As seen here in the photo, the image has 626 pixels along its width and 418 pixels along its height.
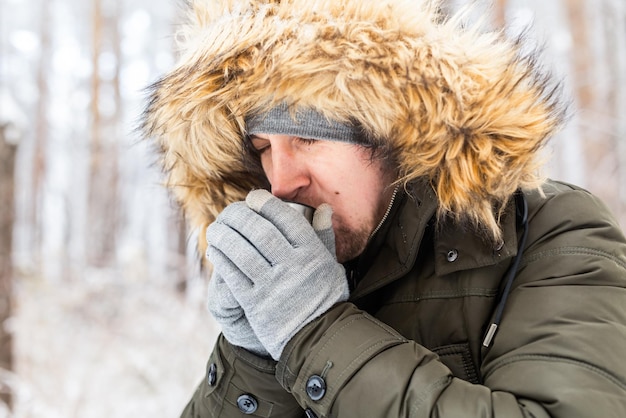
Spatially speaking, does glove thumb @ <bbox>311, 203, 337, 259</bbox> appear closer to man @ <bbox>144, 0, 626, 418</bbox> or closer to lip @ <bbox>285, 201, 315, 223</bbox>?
man @ <bbox>144, 0, 626, 418</bbox>

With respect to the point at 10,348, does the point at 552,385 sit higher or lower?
higher

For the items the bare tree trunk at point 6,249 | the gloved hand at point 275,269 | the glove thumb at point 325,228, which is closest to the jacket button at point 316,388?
the gloved hand at point 275,269

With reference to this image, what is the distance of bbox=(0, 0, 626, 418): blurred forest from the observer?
4.16 m

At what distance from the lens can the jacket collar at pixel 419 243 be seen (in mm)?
1193

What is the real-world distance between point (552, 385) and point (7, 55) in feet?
59.7

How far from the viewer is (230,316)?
1.25 m

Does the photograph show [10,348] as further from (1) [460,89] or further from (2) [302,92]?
(1) [460,89]

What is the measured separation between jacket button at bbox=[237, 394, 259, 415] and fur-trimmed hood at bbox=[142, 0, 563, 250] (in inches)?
26.3

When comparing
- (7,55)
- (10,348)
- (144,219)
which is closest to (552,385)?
(10,348)

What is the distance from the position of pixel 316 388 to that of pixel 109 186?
1075 centimetres

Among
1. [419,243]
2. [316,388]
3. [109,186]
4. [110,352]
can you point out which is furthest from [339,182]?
[109,186]

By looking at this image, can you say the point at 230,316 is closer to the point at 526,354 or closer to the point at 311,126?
the point at 311,126

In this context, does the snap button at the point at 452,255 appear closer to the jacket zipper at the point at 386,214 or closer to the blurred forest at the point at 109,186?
the jacket zipper at the point at 386,214

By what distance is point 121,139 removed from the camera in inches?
459
